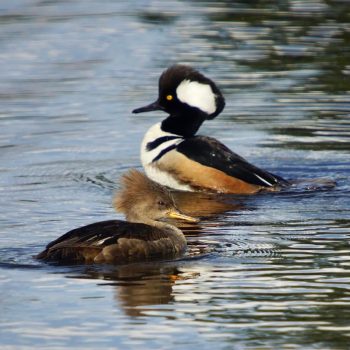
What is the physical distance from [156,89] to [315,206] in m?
5.14

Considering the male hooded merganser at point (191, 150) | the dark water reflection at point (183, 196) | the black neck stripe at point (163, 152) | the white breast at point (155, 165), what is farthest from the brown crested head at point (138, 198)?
the black neck stripe at point (163, 152)

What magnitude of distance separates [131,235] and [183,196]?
347 cm

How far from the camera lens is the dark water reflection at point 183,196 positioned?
8406 mm

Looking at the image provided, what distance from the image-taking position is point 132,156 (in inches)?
571

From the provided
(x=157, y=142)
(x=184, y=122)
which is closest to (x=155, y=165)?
(x=157, y=142)

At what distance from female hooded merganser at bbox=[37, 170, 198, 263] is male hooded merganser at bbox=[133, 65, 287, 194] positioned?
251 cm

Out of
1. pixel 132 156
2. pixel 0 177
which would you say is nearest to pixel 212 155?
pixel 132 156

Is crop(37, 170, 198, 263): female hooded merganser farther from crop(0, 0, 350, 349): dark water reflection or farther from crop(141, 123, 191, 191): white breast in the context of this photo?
crop(141, 123, 191, 191): white breast

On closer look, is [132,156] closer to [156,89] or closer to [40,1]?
[156,89]

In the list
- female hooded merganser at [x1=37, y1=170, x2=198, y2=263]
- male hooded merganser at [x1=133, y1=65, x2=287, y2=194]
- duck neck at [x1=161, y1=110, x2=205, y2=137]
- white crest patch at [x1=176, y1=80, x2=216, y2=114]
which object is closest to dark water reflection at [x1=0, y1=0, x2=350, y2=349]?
female hooded merganser at [x1=37, y1=170, x2=198, y2=263]

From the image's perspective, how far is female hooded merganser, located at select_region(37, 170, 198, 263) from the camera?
9.75 m

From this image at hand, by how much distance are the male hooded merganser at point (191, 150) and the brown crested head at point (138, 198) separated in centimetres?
255

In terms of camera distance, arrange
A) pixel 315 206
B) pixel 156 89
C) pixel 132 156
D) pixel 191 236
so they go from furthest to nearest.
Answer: pixel 156 89, pixel 132 156, pixel 315 206, pixel 191 236

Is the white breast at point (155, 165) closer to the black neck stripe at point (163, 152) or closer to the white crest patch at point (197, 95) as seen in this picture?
the black neck stripe at point (163, 152)
